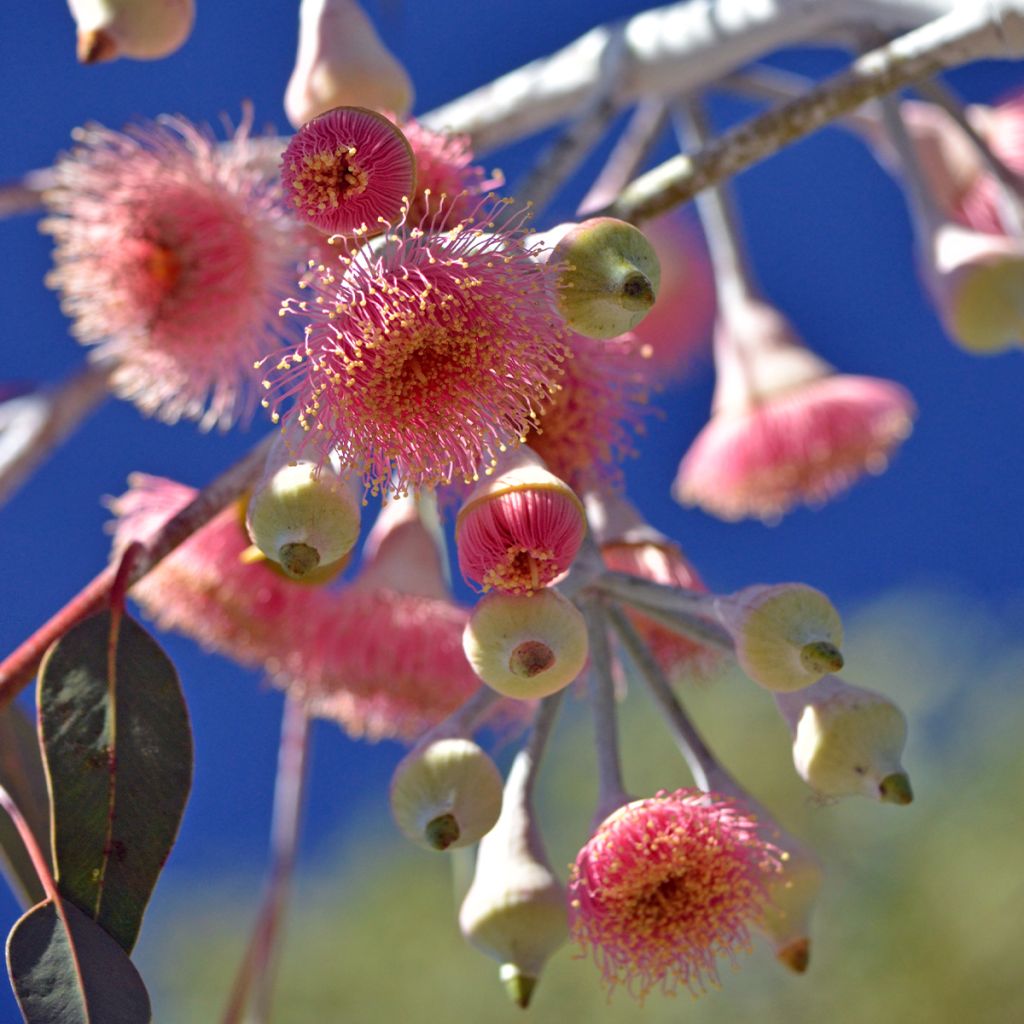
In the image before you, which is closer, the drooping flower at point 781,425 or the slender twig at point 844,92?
the slender twig at point 844,92

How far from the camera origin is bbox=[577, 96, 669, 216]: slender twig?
1.26m

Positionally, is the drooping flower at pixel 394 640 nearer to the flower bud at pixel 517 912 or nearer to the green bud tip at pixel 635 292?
the flower bud at pixel 517 912

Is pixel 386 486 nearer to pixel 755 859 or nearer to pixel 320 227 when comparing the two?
pixel 320 227

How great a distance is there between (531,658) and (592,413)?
0.22 meters

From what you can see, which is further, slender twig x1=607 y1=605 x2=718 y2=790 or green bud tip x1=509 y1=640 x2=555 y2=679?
slender twig x1=607 y1=605 x2=718 y2=790

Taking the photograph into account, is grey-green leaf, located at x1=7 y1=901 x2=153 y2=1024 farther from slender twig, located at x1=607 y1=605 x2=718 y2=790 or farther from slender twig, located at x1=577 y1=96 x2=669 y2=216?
slender twig, located at x1=577 y1=96 x2=669 y2=216

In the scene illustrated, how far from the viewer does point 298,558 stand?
0.65 m

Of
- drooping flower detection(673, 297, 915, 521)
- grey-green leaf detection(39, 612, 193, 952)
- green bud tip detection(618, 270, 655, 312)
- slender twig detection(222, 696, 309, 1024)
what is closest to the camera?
green bud tip detection(618, 270, 655, 312)

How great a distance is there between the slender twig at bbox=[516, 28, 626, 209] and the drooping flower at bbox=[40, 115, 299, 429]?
21cm

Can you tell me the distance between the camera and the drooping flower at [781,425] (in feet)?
4.85

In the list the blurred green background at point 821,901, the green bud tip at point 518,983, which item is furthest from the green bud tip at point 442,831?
the blurred green background at point 821,901

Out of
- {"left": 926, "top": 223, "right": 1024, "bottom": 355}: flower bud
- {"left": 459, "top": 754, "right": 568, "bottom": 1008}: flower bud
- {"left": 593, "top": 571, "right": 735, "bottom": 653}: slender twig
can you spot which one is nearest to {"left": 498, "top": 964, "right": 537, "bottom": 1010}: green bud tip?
{"left": 459, "top": 754, "right": 568, "bottom": 1008}: flower bud

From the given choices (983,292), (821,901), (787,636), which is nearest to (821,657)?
(787,636)

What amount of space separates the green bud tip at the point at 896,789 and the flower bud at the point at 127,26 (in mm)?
607
